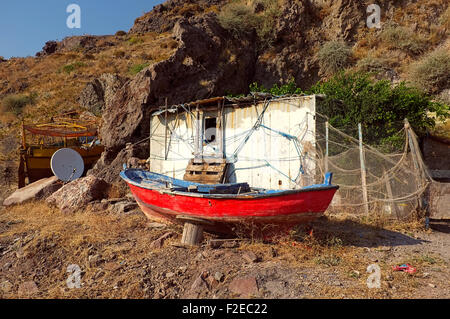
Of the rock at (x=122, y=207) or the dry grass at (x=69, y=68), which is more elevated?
the dry grass at (x=69, y=68)

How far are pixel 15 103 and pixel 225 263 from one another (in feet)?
92.5

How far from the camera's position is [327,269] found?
4824mm

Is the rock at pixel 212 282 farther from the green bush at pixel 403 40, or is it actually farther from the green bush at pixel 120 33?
the green bush at pixel 120 33

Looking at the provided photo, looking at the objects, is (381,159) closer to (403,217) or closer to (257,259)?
(403,217)

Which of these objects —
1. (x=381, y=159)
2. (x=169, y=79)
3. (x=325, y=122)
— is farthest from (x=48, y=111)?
(x=381, y=159)

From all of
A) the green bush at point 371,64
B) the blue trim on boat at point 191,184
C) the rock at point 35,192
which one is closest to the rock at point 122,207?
the blue trim on boat at point 191,184

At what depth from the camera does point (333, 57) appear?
18.1 metres

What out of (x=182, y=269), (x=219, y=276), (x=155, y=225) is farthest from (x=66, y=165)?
(x=219, y=276)

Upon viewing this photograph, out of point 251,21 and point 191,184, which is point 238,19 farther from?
point 191,184

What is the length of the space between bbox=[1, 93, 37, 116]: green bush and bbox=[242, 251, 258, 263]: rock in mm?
26794

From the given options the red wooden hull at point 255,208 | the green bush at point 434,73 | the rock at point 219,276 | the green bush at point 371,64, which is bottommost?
the rock at point 219,276

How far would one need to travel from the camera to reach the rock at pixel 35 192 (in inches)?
414

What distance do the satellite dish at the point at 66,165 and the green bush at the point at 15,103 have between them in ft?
53.9
